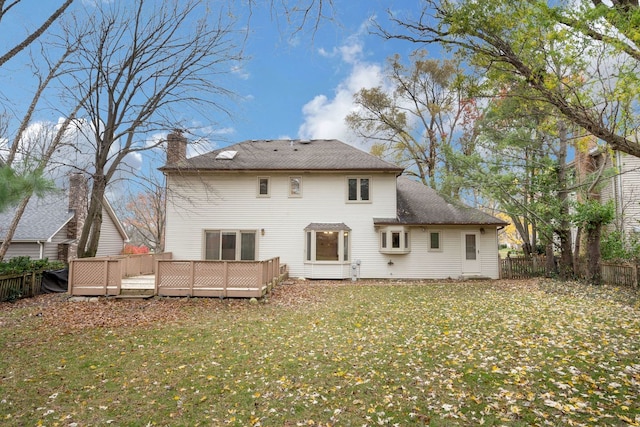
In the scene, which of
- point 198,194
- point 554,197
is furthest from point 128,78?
point 554,197

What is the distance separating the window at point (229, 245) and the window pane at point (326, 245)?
304 cm

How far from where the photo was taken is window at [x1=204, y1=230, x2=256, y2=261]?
1575 centimetres

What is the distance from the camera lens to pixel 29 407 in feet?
13.2

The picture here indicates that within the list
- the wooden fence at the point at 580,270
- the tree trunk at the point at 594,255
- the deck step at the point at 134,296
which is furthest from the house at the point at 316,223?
the deck step at the point at 134,296

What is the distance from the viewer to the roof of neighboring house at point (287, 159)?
1538 centimetres

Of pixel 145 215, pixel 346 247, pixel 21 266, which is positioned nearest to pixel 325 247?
pixel 346 247

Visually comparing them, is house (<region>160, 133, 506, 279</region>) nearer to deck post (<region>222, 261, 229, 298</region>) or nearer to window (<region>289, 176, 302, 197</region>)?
window (<region>289, 176, 302, 197</region>)

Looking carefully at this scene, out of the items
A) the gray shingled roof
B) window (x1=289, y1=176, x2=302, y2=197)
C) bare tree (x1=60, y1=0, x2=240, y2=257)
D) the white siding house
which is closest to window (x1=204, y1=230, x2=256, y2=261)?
window (x1=289, y1=176, x2=302, y2=197)

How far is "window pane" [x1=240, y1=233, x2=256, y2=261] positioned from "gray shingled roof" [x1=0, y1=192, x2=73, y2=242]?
9440 millimetres

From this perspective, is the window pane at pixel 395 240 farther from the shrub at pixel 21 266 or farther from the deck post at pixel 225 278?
the shrub at pixel 21 266

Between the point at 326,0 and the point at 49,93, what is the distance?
45.4 feet

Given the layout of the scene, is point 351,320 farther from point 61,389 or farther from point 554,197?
point 554,197

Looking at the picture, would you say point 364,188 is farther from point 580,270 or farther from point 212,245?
point 580,270

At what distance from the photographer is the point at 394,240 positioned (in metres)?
15.4
